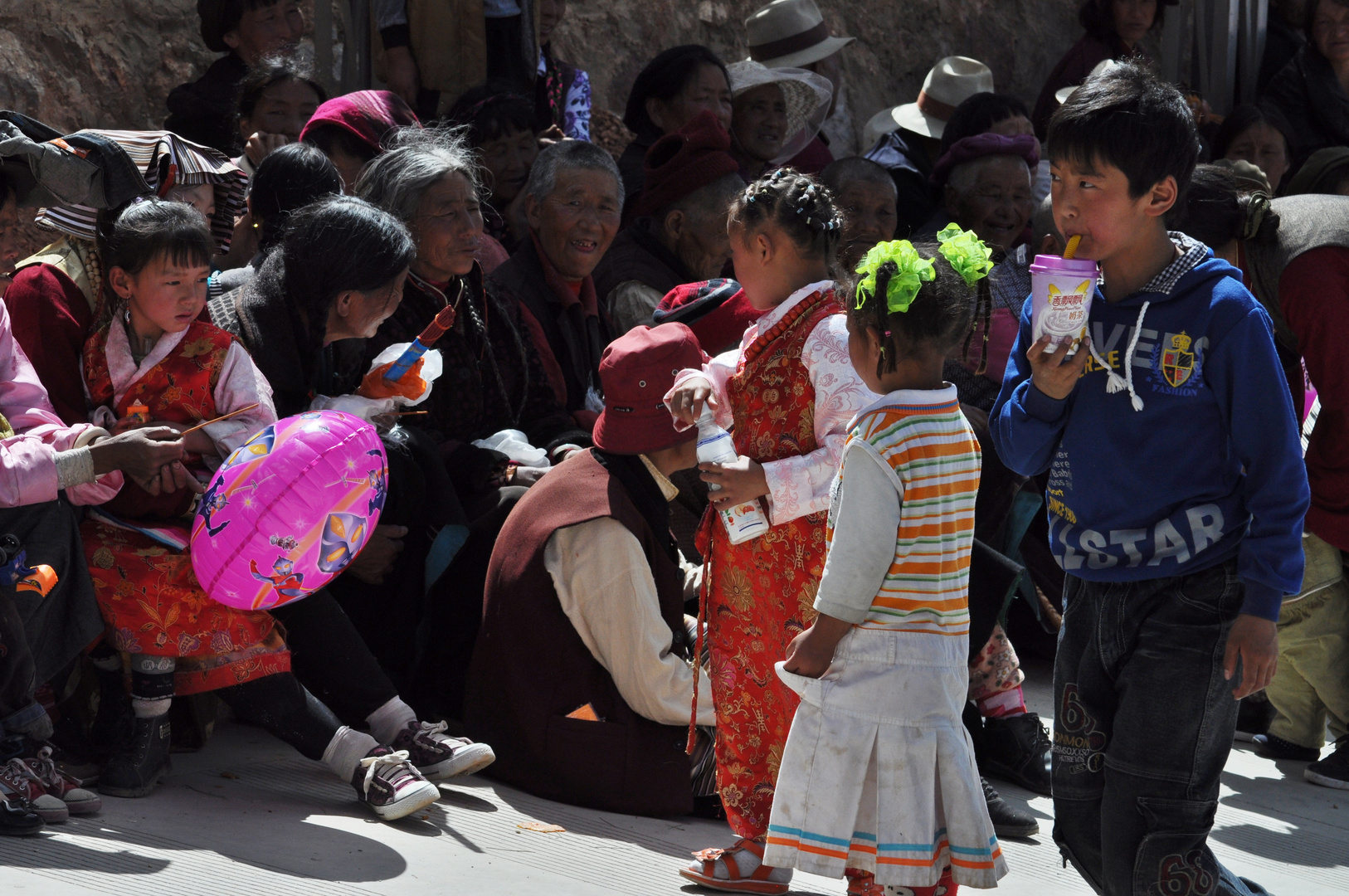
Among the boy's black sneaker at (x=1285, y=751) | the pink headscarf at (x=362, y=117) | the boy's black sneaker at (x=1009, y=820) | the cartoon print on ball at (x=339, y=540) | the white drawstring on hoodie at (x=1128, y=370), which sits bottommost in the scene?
the boy's black sneaker at (x=1285, y=751)

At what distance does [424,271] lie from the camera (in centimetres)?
458

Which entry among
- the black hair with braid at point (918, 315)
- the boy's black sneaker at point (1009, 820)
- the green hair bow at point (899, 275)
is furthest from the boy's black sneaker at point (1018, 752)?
the green hair bow at point (899, 275)

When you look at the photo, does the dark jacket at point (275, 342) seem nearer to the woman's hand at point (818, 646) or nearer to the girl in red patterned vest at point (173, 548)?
the girl in red patterned vest at point (173, 548)

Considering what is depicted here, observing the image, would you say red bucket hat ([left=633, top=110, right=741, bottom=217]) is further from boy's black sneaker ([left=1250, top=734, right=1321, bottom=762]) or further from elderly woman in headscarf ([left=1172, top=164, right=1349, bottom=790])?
boy's black sneaker ([left=1250, top=734, right=1321, bottom=762])

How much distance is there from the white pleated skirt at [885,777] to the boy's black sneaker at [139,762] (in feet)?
5.25

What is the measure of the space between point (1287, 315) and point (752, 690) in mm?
2003

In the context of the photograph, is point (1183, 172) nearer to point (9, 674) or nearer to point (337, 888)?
point (337, 888)

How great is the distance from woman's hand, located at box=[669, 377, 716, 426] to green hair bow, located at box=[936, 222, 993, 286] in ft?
1.95

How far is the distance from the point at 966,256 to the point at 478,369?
7.50 feet

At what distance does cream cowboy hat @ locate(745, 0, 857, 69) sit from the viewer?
7375mm

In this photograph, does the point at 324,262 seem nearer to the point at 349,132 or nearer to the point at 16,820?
the point at 349,132

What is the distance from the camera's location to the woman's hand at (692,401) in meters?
2.95

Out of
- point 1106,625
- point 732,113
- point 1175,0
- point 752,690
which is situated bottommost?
point 752,690

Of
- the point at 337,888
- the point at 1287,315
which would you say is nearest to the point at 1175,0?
the point at 1287,315
